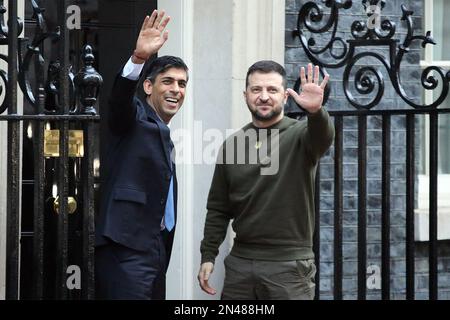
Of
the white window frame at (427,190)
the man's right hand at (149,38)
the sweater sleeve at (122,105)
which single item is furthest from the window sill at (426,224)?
the man's right hand at (149,38)

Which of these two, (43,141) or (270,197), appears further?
(270,197)

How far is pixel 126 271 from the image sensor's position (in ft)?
17.7

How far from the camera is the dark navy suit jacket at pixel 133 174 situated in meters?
5.39

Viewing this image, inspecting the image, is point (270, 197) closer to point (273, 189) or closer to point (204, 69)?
point (273, 189)

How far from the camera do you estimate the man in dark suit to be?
5344mm

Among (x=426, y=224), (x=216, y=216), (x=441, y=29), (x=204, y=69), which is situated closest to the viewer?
(x=216, y=216)

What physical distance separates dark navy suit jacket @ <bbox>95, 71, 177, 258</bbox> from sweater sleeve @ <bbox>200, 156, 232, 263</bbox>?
1.05 ft

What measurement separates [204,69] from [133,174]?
70.5 inches

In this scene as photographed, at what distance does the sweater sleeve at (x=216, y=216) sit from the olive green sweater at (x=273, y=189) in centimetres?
4

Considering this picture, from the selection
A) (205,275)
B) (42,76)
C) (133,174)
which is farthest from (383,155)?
(42,76)

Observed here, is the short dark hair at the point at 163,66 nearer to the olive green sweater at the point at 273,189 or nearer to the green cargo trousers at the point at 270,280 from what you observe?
the olive green sweater at the point at 273,189

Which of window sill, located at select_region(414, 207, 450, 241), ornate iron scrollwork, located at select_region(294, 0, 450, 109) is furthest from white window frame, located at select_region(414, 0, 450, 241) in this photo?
ornate iron scrollwork, located at select_region(294, 0, 450, 109)

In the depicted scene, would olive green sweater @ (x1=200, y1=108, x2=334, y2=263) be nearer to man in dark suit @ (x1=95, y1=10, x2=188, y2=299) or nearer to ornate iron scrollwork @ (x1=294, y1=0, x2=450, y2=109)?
man in dark suit @ (x1=95, y1=10, x2=188, y2=299)
